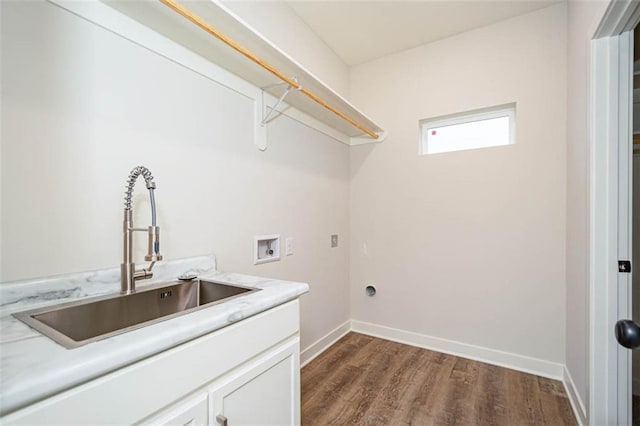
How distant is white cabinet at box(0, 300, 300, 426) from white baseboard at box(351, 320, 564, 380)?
1.65m

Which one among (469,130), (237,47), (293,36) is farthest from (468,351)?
(293,36)

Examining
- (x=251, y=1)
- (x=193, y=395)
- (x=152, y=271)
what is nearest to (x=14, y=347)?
(x=193, y=395)

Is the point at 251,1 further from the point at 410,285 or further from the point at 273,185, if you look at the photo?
the point at 410,285

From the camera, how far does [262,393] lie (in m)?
1.04

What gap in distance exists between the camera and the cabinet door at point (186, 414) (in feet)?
2.37

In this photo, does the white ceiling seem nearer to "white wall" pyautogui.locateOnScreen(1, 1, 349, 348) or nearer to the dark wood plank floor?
"white wall" pyautogui.locateOnScreen(1, 1, 349, 348)

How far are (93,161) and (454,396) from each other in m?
2.28

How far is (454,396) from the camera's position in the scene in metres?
1.83

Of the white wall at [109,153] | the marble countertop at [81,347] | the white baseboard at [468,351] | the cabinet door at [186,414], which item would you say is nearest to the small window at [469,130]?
the white wall at [109,153]

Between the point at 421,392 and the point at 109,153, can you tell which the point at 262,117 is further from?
the point at 421,392

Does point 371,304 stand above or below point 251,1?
below

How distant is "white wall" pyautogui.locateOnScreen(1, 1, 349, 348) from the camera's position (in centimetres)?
95

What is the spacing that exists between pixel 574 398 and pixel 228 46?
2.69 meters

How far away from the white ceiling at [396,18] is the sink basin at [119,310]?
1.99 metres
